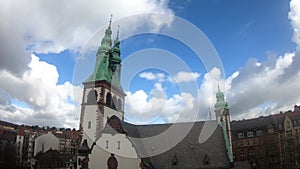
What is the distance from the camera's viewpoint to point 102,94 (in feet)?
120

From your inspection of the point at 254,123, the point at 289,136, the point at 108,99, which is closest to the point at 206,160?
the point at 108,99

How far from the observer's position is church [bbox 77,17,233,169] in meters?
33.4

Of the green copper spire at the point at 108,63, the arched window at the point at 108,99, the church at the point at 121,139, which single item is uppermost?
the green copper spire at the point at 108,63

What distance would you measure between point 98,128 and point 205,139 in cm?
1315

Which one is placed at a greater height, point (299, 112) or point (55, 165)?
point (299, 112)

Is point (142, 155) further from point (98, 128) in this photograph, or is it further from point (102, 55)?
point (102, 55)

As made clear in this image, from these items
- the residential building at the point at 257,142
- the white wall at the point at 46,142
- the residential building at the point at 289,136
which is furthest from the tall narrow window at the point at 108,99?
the white wall at the point at 46,142

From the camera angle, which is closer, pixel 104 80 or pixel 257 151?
pixel 104 80

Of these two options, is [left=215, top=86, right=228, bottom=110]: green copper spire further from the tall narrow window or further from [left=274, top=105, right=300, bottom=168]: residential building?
[left=274, top=105, right=300, bottom=168]: residential building

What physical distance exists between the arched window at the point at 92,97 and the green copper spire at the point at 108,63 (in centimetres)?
171

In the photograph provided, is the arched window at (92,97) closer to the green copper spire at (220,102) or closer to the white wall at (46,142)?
the green copper spire at (220,102)

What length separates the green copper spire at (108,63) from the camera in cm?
3856

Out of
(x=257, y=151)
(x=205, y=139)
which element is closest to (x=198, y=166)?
(x=205, y=139)

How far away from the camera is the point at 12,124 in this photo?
339ft
